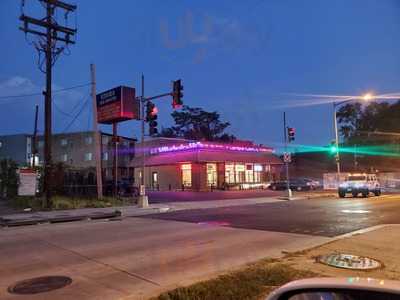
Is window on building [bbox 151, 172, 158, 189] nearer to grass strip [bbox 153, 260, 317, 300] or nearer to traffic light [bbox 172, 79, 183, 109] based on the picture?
traffic light [bbox 172, 79, 183, 109]

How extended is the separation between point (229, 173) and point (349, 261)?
4312cm

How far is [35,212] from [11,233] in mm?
7532

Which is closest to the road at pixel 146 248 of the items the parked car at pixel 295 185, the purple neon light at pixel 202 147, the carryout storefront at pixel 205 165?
the purple neon light at pixel 202 147

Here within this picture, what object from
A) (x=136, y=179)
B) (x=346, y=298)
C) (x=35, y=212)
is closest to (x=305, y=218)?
(x=35, y=212)

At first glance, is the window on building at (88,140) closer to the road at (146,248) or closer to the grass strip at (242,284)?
the road at (146,248)

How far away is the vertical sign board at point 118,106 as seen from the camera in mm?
31438

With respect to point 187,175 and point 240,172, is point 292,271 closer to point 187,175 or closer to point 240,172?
point 187,175

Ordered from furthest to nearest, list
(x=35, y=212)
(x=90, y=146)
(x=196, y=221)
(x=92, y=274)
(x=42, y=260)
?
(x=90, y=146) → (x=35, y=212) → (x=196, y=221) → (x=42, y=260) → (x=92, y=274)

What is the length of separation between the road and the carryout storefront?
2775 cm

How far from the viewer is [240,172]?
52.6m

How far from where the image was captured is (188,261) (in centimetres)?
895

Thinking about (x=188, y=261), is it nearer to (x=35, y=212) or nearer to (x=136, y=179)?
(x=35, y=212)

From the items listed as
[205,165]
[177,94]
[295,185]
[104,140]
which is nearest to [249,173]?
[295,185]

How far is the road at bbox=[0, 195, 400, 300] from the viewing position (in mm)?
7285
